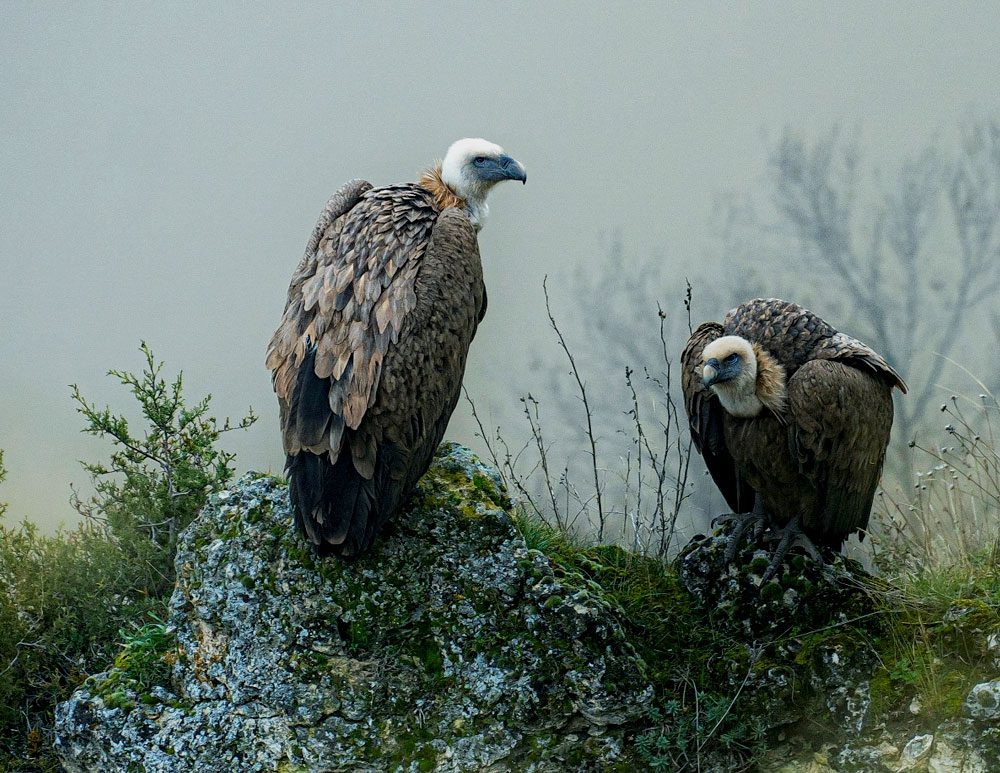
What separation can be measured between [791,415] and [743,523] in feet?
2.19

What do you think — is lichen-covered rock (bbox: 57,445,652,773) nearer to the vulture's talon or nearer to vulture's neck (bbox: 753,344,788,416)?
the vulture's talon

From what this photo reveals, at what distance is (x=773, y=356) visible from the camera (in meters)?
5.54

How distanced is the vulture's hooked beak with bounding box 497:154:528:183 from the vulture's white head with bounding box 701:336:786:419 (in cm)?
133

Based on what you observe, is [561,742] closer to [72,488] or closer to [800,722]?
[800,722]

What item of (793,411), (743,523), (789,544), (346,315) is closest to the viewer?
(346,315)

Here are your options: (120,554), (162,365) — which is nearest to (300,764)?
(120,554)

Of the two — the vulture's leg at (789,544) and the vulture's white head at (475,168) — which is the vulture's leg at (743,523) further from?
the vulture's white head at (475,168)

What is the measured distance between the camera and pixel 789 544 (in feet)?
18.2

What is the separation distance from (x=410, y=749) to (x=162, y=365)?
3.31 metres

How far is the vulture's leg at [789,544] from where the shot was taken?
5.48 meters

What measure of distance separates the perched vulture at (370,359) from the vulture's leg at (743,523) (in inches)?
64.7

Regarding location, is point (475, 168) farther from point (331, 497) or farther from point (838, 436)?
point (838, 436)

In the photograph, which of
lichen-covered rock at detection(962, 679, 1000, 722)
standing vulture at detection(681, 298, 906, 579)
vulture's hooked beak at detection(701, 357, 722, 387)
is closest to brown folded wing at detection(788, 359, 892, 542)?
standing vulture at detection(681, 298, 906, 579)

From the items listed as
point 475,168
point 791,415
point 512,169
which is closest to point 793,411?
point 791,415
